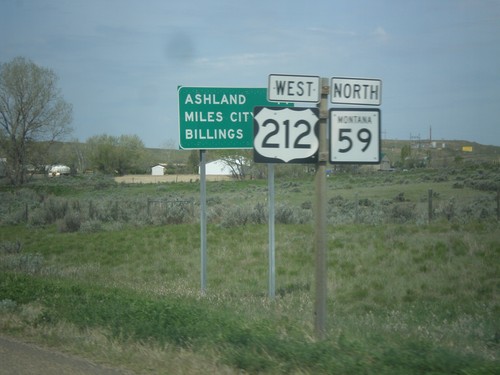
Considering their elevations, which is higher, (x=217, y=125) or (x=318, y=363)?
(x=217, y=125)

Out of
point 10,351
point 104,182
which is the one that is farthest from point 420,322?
point 104,182

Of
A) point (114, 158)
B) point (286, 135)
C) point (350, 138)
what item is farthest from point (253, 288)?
point (114, 158)

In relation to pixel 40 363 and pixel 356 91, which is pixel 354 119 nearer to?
pixel 356 91

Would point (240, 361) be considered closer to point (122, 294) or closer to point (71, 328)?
point (71, 328)

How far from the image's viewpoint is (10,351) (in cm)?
774

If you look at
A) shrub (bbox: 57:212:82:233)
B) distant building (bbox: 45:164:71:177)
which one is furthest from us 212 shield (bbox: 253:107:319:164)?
distant building (bbox: 45:164:71:177)

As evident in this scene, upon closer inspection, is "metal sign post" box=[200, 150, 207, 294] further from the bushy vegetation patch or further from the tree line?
the tree line

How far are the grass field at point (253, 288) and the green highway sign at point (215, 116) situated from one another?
2876mm

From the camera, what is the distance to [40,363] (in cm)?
720

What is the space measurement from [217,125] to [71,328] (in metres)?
5.40

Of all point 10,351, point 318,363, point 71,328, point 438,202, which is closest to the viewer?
point 318,363

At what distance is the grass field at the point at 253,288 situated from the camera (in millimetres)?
6738

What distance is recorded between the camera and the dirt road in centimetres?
682

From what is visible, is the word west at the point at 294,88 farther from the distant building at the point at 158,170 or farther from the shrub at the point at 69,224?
the distant building at the point at 158,170
